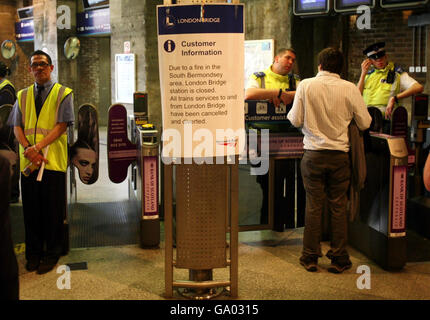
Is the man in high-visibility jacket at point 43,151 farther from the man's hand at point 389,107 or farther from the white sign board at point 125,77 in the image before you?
the white sign board at point 125,77

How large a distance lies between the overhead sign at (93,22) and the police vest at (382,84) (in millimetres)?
9694

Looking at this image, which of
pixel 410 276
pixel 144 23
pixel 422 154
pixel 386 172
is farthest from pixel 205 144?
pixel 144 23

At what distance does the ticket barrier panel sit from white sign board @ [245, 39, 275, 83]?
4.59 meters

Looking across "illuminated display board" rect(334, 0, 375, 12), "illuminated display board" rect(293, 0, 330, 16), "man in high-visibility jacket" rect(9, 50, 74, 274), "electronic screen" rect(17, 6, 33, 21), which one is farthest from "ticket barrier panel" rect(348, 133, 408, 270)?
"electronic screen" rect(17, 6, 33, 21)

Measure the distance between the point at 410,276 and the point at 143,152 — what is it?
8.35 ft

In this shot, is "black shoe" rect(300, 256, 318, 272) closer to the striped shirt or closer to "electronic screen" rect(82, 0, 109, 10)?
the striped shirt

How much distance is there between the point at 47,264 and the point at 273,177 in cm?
221

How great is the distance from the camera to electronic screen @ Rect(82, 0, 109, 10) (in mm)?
15438

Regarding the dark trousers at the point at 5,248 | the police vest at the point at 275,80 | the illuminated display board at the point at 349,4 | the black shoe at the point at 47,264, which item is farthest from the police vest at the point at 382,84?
the dark trousers at the point at 5,248

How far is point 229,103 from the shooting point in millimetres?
3902

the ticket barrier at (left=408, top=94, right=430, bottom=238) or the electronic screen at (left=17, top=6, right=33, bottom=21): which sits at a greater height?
the electronic screen at (left=17, top=6, right=33, bottom=21)

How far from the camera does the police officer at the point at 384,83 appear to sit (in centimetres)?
664

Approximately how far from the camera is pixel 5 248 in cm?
Result: 248

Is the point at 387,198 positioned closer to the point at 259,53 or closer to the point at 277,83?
the point at 277,83
